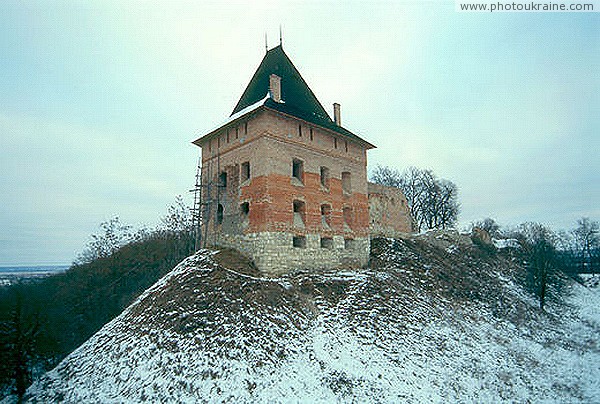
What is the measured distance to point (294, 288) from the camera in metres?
12.5

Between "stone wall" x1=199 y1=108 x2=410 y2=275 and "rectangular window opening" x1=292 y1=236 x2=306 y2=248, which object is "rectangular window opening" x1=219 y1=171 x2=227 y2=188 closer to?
"stone wall" x1=199 y1=108 x2=410 y2=275

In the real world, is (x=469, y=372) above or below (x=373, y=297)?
below

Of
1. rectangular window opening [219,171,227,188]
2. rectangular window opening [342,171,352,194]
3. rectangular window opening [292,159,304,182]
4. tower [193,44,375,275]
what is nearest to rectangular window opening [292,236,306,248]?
tower [193,44,375,275]

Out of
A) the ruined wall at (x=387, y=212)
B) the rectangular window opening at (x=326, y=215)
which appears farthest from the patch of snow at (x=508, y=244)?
the rectangular window opening at (x=326, y=215)

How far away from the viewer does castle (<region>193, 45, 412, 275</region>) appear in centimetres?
1341

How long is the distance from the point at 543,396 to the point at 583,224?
57585 millimetres

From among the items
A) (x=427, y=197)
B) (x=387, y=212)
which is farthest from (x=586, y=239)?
(x=387, y=212)

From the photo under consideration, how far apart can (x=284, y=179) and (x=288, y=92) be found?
4.56m

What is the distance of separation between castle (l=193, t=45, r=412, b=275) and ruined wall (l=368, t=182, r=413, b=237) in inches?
180

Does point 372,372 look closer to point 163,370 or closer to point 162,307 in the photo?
point 163,370

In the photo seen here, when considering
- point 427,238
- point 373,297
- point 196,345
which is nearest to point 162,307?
point 196,345

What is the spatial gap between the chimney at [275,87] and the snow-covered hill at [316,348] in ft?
23.6

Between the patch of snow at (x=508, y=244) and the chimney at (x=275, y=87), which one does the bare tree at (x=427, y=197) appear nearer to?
the patch of snow at (x=508, y=244)

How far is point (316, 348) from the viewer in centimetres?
987
